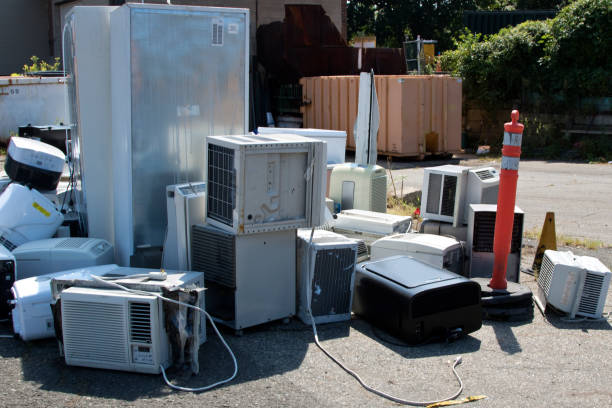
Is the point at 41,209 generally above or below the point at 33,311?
above

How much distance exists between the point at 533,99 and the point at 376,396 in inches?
594

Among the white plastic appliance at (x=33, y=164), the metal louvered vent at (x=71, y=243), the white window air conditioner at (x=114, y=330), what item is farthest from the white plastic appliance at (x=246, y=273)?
the white plastic appliance at (x=33, y=164)

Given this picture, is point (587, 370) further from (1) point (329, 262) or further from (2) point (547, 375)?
(1) point (329, 262)

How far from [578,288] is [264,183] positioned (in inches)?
103

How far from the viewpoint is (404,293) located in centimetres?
437

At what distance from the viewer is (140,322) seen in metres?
3.81

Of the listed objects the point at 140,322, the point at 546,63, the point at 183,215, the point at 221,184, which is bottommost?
the point at 140,322

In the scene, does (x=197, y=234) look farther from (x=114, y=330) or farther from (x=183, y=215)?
(x=114, y=330)

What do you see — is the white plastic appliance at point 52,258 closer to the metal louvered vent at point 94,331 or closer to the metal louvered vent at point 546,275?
the metal louvered vent at point 94,331

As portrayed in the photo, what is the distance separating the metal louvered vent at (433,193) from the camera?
628 centimetres

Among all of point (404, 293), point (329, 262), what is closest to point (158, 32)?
point (329, 262)

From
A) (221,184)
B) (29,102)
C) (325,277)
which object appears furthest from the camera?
(29,102)

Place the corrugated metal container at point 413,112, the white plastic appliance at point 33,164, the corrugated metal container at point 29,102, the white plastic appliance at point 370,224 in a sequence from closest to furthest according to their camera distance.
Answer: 1. the white plastic appliance at point 370,224
2. the white plastic appliance at point 33,164
3. the corrugated metal container at point 29,102
4. the corrugated metal container at point 413,112

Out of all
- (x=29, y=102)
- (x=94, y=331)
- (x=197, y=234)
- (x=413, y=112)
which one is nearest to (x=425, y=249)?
(x=197, y=234)
